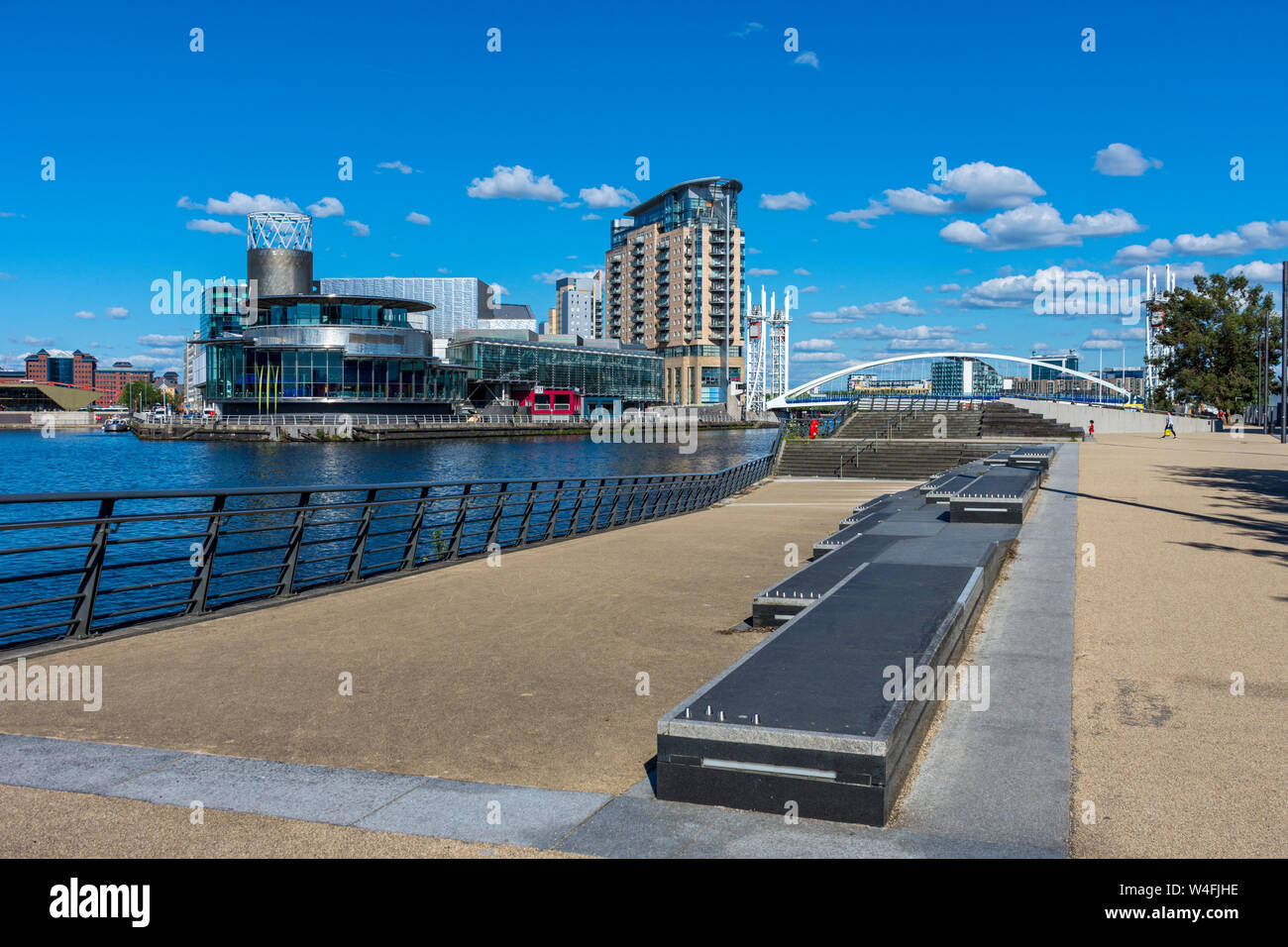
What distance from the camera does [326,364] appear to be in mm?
115562

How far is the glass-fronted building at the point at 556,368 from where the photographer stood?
143688 millimetres

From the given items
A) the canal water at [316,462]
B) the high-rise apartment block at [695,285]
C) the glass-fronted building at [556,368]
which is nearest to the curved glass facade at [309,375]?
the canal water at [316,462]

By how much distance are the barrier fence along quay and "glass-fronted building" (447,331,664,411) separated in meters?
96.2

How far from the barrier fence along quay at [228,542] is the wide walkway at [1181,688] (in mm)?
6967

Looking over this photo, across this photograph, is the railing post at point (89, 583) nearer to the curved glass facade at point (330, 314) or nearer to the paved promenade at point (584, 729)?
the paved promenade at point (584, 729)

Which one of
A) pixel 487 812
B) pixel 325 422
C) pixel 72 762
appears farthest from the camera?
pixel 325 422

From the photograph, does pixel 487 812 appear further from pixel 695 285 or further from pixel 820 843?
pixel 695 285

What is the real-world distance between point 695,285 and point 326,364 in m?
81.8

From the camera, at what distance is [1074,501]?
17.7 meters

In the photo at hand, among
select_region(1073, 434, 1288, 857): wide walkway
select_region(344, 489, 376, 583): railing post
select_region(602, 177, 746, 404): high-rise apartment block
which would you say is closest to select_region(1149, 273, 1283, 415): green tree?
select_region(1073, 434, 1288, 857): wide walkway

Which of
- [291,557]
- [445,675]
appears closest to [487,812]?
[445,675]

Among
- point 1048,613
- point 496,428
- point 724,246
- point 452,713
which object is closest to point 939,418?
point 1048,613

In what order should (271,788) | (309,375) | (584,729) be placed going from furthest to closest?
(309,375)
(584,729)
(271,788)
